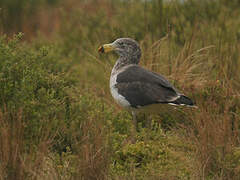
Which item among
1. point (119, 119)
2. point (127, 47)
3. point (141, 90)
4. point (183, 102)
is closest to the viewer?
point (183, 102)

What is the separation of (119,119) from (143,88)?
50 centimetres

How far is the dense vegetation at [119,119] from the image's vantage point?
496cm

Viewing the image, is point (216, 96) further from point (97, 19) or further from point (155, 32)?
point (97, 19)

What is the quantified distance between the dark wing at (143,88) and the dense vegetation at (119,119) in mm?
231

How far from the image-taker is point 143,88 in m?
6.76

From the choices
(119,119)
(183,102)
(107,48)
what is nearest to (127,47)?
(107,48)

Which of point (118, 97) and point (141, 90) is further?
point (118, 97)

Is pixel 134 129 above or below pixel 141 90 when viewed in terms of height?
below

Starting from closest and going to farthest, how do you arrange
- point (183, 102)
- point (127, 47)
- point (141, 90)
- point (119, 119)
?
point (183, 102) → point (141, 90) → point (119, 119) → point (127, 47)

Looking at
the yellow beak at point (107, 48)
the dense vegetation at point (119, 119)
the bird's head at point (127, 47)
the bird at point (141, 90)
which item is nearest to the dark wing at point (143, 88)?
the bird at point (141, 90)

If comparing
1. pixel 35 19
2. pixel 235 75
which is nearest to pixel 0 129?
pixel 235 75

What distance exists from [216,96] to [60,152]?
2157 millimetres

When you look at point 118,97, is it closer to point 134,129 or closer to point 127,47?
point 134,129

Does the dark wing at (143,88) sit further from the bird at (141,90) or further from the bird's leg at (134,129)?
the bird's leg at (134,129)
